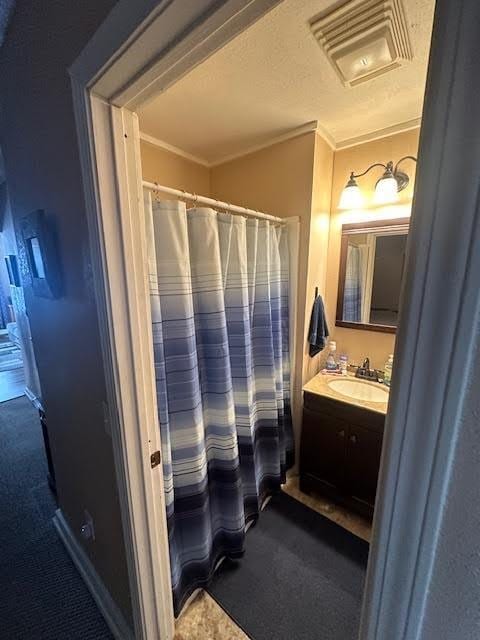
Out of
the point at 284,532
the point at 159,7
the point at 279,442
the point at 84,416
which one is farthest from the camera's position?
the point at 279,442

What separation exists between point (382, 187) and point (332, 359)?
116 centimetres

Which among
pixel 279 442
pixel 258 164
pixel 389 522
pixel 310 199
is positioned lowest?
pixel 279 442

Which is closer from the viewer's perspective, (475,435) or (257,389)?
(475,435)

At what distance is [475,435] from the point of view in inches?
11.9

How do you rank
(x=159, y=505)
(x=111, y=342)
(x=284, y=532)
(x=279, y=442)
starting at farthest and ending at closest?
(x=279, y=442) < (x=284, y=532) < (x=159, y=505) < (x=111, y=342)

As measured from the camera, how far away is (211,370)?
4.28 feet

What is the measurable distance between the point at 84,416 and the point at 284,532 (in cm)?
137

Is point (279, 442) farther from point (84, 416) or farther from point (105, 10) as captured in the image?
point (105, 10)

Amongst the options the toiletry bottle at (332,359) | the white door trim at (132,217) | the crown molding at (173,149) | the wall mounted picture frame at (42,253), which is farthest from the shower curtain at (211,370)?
the crown molding at (173,149)

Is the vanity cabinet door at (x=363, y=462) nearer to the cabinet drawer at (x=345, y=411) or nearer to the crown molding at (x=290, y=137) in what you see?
the cabinet drawer at (x=345, y=411)

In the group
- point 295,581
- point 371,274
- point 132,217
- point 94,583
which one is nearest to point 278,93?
point 132,217

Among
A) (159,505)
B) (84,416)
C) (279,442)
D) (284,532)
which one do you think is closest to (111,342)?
(84,416)

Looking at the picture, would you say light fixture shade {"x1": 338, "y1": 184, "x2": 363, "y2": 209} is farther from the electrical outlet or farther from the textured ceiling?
the electrical outlet

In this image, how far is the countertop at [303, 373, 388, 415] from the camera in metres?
1.52
